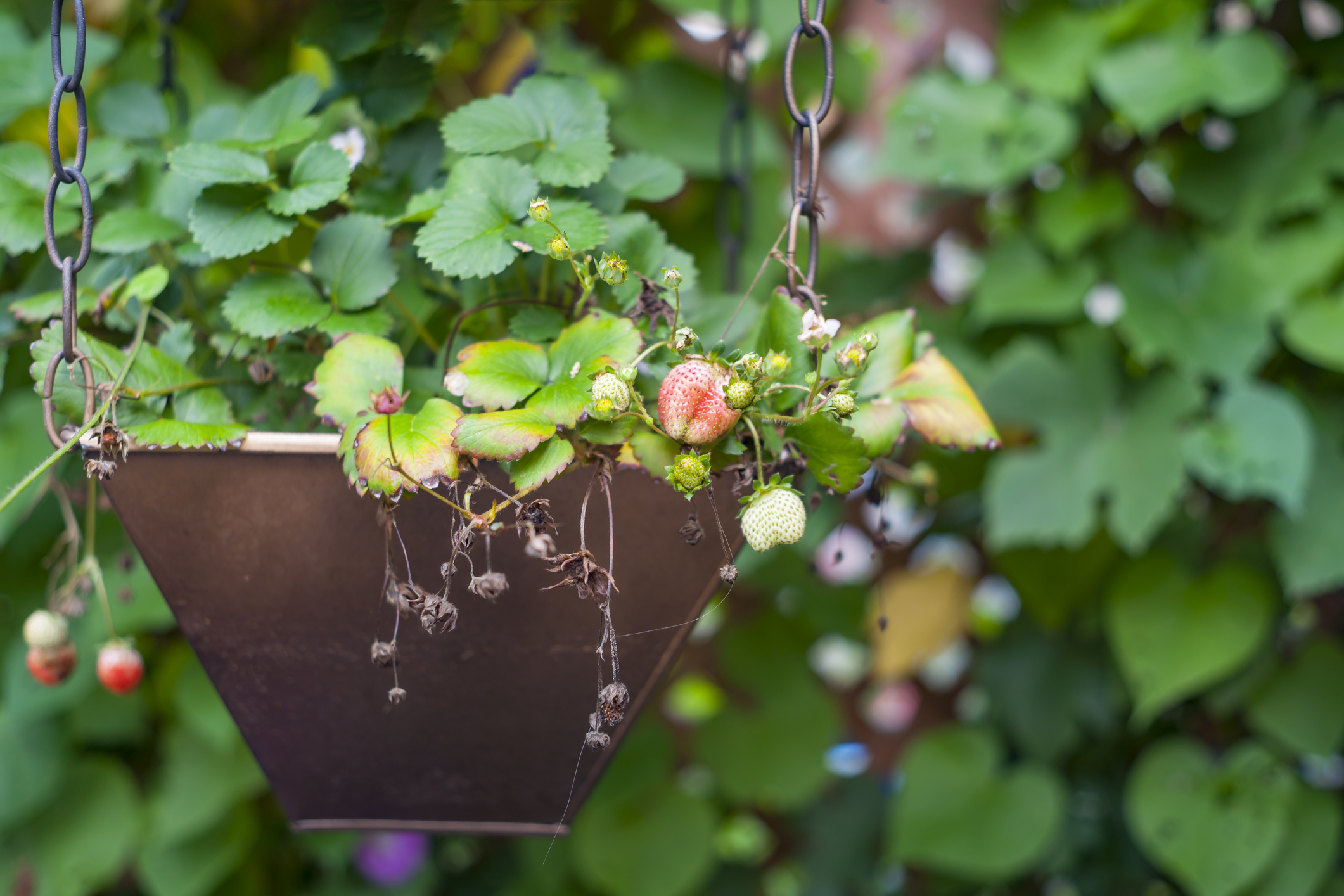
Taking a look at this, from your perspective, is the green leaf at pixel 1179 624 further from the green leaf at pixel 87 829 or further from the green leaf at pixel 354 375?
the green leaf at pixel 87 829

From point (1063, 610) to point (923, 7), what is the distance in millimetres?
737

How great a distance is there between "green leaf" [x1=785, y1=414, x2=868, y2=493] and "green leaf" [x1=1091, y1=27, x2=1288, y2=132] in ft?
2.13

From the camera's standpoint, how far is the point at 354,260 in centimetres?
44

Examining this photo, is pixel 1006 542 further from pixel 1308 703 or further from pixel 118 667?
pixel 118 667

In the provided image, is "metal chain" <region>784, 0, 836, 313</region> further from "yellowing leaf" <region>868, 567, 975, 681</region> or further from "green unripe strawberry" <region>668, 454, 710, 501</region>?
"yellowing leaf" <region>868, 567, 975, 681</region>

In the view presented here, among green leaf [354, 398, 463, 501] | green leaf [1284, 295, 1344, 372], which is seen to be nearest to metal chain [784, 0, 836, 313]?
green leaf [354, 398, 463, 501]

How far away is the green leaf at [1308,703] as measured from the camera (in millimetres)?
878

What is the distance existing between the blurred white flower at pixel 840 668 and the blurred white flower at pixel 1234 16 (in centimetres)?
75

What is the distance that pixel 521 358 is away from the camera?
1.23 ft

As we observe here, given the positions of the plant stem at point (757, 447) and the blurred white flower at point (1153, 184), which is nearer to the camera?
the plant stem at point (757, 447)

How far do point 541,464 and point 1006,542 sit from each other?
65 centimetres

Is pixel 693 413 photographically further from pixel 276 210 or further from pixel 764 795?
pixel 764 795

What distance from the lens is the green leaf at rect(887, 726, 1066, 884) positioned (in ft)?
A: 3.05

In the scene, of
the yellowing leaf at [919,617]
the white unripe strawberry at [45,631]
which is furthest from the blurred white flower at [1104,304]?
the white unripe strawberry at [45,631]
